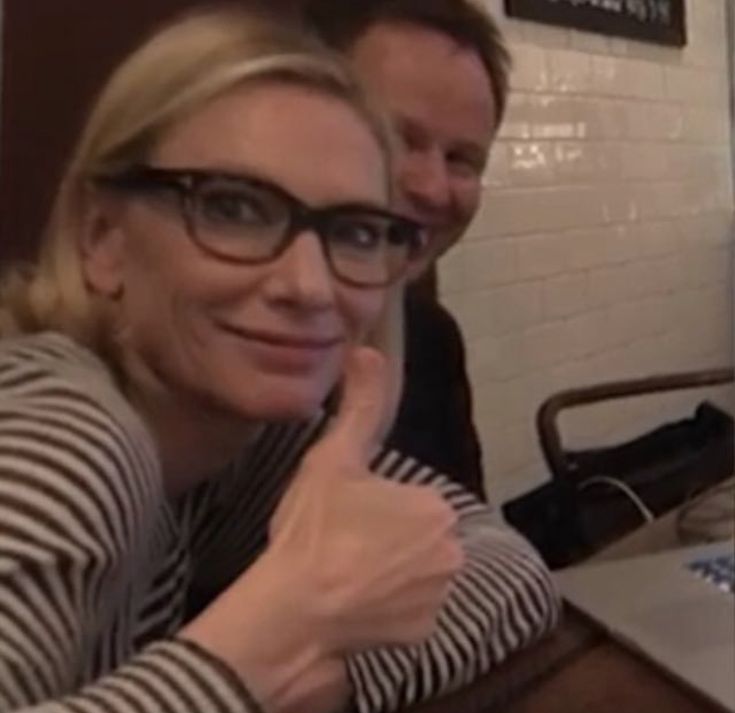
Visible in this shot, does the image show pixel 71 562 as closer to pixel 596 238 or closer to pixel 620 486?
pixel 620 486

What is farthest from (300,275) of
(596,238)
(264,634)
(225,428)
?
(596,238)

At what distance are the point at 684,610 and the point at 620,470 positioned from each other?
0.90 m

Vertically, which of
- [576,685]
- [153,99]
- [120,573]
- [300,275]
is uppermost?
[153,99]

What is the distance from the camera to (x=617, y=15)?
201 cm

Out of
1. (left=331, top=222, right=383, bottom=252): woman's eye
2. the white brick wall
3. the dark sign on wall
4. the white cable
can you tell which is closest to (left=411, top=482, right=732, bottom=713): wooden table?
(left=331, top=222, right=383, bottom=252): woman's eye

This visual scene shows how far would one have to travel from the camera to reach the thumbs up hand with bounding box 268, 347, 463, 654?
0.58m

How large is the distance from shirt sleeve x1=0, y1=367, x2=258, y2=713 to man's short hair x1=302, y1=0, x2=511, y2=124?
2.07 ft

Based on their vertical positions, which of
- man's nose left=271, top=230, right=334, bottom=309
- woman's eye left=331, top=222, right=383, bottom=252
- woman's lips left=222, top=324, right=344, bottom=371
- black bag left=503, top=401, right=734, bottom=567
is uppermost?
woman's eye left=331, top=222, right=383, bottom=252

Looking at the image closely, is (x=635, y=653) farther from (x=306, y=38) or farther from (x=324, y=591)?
(x=306, y=38)

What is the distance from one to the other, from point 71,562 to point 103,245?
28 centimetres

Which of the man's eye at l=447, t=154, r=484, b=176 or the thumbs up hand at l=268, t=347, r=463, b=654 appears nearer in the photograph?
the thumbs up hand at l=268, t=347, r=463, b=654

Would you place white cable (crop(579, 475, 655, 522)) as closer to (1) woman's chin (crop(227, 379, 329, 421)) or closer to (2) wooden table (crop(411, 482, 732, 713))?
(2) wooden table (crop(411, 482, 732, 713))

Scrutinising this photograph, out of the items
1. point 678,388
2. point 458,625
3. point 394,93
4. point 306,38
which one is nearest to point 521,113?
point 678,388

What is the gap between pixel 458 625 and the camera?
0.78 m
